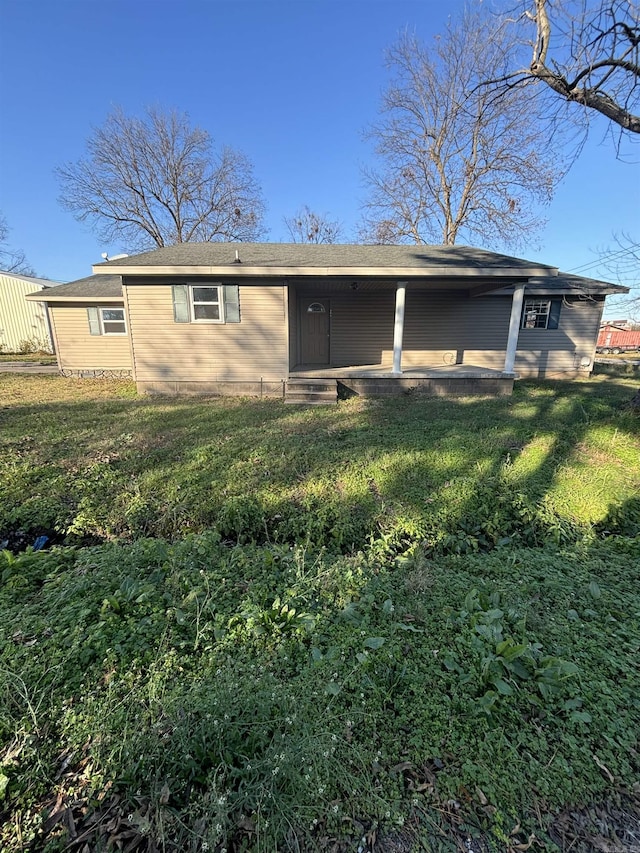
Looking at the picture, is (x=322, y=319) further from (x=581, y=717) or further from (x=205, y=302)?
(x=581, y=717)

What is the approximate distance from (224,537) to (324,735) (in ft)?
7.18

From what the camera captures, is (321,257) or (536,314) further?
(536,314)

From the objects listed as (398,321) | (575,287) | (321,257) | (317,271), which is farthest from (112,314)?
(575,287)

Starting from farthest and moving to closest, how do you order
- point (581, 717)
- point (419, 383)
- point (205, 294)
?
point (419, 383) < point (205, 294) < point (581, 717)

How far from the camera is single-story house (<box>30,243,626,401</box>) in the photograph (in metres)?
8.34

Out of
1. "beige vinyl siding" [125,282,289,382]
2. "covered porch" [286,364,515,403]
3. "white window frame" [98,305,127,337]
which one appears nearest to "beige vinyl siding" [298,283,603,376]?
"covered porch" [286,364,515,403]

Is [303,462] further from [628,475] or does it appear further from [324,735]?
[628,475]

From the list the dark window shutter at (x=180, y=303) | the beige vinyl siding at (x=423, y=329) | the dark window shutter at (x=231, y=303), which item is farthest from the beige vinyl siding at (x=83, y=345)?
the beige vinyl siding at (x=423, y=329)

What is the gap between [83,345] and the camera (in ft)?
38.3

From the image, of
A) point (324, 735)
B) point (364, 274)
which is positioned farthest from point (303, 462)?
point (364, 274)

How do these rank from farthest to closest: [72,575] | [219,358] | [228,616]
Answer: [219,358] < [72,575] < [228,616]

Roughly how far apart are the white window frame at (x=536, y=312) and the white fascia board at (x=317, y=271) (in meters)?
3.26

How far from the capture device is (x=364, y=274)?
8.03m

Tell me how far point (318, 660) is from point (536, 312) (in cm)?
1222
